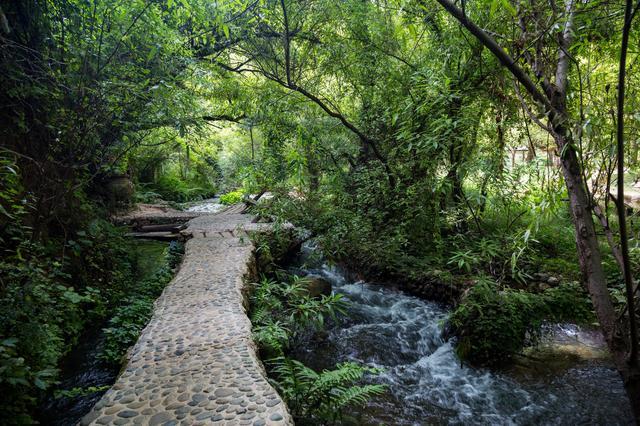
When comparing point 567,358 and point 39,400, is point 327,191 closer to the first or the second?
point 567,358

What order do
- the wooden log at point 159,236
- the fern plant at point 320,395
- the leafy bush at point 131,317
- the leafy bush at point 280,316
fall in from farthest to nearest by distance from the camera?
the wooden log at point 159,236 → the leafy bush at point 131,317 → the leafy bush at point 280,316 → the fern plant at point 320,395

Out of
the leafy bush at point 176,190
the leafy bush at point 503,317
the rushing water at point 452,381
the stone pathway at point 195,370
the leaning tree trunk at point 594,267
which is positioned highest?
the leafy bush at point 176,190

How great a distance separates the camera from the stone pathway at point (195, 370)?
2.41 metres

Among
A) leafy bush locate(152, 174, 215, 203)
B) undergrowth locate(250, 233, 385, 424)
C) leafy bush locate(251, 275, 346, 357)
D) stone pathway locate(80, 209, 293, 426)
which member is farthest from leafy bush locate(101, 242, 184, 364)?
leafy bush locate(152, 174, 215, 203)

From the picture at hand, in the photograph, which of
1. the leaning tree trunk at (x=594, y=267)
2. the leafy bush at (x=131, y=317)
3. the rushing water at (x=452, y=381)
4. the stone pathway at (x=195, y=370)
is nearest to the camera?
the leaning tree trunk at (x=594, y=267)

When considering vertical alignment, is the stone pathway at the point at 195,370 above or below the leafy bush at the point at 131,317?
above

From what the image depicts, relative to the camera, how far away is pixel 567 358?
4309 mm

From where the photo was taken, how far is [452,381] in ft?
13.3

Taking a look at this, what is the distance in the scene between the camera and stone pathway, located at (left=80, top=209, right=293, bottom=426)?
7.90 feet

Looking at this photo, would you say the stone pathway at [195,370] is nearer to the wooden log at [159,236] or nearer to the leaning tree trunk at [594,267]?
the leaning tree trunk at [594,267]

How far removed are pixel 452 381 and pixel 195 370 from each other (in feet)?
9.57

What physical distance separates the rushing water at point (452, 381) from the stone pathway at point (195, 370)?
4.27ft

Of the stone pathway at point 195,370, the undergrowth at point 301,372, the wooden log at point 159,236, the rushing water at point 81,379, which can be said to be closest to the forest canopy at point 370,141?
the rushing water at point 81,379

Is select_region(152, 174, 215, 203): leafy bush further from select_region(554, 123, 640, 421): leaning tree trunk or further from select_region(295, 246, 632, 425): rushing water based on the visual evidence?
select_region(554, 123, 640, 421): leaning tree trunk
